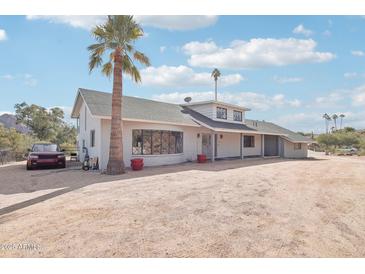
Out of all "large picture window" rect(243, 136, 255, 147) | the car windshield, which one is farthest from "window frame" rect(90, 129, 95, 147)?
"large picture window" rect(243, 136, 255, 147)

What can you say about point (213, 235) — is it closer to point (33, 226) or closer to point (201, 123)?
point (33, 226)

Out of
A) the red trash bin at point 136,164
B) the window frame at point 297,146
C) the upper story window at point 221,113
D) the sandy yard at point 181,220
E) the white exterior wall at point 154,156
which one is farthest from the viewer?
the window frame at point 297,146

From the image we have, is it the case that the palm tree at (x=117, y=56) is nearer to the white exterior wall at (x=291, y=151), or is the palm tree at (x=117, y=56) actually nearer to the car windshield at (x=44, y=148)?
the car windshield at (x=44, y=148)

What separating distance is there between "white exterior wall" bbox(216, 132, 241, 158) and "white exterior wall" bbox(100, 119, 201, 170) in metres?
3.21

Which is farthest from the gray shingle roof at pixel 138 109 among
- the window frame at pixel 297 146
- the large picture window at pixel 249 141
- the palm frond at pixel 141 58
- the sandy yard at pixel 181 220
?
the window frame at pixel 297 146

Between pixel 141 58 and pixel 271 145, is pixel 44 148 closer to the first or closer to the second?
pixel 141 58

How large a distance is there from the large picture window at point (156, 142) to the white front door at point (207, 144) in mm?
3231

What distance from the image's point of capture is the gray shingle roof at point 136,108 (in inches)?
604

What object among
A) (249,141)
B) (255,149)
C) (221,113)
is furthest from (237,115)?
(255,149)

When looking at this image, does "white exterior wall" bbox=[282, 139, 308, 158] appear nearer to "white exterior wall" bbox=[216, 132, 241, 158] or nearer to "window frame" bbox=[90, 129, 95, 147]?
"white exterior wall" bbox=[216, 132, 241, 158]

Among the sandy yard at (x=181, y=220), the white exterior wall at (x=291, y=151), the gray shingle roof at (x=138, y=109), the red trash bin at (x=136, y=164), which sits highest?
the gray shingle roof at (x=138, y=109)

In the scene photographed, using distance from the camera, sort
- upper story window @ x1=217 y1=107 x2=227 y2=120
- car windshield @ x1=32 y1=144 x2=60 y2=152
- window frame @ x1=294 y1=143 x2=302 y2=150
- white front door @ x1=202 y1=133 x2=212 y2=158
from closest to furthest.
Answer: car windshield @ x1=32 y1=144 x2=60 y2=152 → white front door @ x1=202 y1=133 x2=212 y2=158 → upper story window @ x1=217 y1=107 x2=227 y2=120 → window frame @ x1=294 y1=143 x2=302 y2=150

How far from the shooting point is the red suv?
14.8 metres
